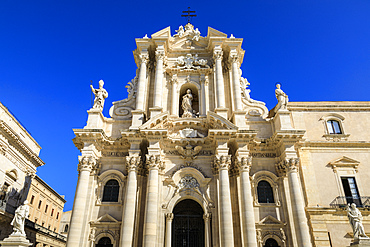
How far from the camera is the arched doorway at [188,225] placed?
18.5 meters

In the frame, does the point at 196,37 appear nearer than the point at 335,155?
No

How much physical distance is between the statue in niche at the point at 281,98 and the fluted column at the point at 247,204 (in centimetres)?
493

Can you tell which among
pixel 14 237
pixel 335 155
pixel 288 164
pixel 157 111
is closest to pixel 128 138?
pixel 157 111

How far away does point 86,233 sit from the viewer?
18.0 meters

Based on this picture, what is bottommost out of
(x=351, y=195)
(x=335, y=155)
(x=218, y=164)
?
(x=351, y=195)

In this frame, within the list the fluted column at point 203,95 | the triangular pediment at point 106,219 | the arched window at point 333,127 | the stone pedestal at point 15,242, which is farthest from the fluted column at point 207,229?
the arched window at point 333,127

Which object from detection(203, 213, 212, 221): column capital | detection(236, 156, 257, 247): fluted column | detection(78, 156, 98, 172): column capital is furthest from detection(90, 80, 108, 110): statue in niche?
detection(236, 156, 257, 247): fluted column

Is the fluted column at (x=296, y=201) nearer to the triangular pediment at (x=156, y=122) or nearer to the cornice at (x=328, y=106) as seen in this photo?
the cornice at (x=328, y=106)

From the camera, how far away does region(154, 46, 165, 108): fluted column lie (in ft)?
72.1

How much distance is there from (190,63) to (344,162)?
1362 centimetres

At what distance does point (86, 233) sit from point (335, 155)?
17575 millimetres

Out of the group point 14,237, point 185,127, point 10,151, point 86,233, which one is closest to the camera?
point 14,237

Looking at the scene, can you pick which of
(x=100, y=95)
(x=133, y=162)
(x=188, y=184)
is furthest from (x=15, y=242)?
(x=100, y=95)

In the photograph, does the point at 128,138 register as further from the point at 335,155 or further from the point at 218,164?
the point at 335,155
